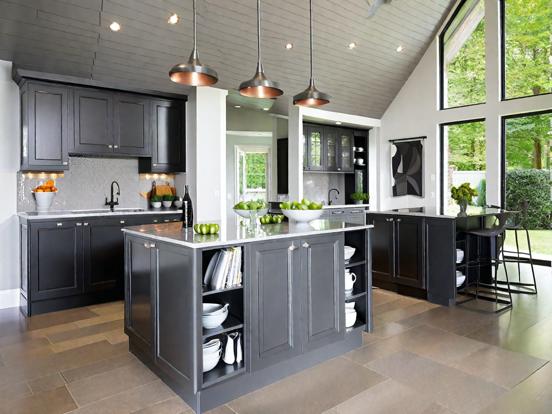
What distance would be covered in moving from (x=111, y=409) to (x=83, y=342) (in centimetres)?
127

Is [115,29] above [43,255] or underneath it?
above

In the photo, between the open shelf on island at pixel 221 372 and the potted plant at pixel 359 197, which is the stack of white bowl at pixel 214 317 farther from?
the potted plant at pixel 359 197

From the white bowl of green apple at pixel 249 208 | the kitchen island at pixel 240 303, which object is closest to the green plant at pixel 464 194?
the kitchen island at pixel 240 303

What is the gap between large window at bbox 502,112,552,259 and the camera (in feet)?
19.7

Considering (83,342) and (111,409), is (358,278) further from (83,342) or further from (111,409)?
(83,342)

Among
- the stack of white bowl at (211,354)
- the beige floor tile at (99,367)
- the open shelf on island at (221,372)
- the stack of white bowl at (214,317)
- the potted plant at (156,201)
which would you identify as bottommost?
the beige floor tile at (99,367)

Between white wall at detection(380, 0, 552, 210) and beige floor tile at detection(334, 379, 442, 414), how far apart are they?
487 centimetres

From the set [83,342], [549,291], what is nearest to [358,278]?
[83,342]

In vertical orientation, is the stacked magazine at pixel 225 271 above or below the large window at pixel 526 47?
below

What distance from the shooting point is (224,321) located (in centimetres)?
259

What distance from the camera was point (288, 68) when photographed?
621 centimetres

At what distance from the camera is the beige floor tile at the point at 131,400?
2.37 meters

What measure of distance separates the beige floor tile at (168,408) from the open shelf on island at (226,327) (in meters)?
0.43

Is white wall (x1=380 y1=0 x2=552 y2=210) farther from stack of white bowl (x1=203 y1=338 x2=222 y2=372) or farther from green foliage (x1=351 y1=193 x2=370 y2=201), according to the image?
stack of white bowl (x1=203 y1=338 x2=222 y2=372)
